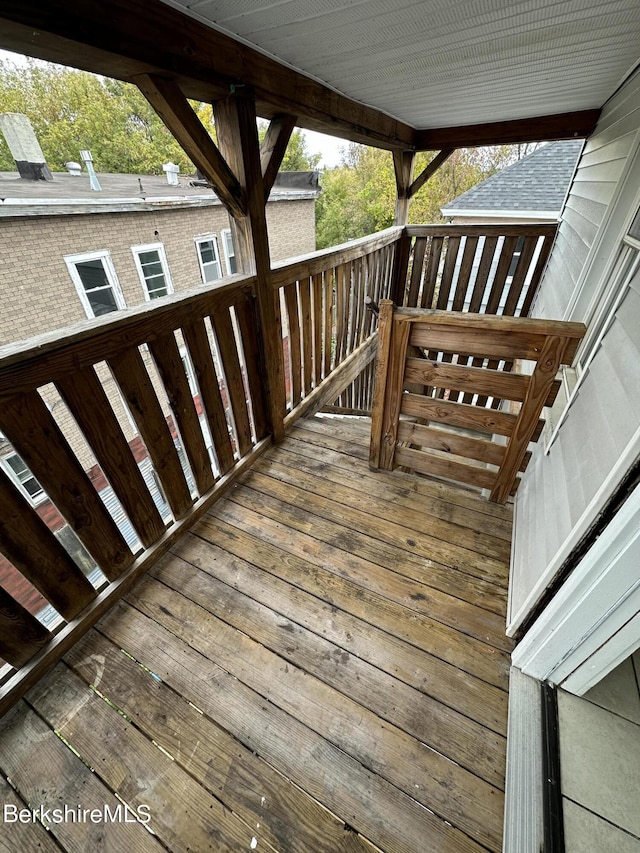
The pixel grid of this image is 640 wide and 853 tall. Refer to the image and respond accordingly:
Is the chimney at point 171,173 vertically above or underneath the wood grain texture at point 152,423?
above

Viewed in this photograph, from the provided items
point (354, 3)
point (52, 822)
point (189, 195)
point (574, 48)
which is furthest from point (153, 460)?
point (189, 195)

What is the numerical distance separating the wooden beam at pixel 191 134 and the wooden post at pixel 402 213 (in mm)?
2673

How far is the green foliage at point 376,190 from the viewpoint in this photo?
14.1 metres

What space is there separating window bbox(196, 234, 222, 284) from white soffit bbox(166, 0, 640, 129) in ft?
10.5

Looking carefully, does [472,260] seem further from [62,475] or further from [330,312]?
[62,475]

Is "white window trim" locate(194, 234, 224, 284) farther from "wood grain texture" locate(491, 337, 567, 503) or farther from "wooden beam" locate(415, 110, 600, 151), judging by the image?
"wood grain texture" locate(491, 337, 567, 503)

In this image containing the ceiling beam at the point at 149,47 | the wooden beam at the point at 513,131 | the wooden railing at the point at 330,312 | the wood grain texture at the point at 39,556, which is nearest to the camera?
the ceiling beam at the point at 149,47

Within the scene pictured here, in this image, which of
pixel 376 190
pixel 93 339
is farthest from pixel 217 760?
pixel 376 190

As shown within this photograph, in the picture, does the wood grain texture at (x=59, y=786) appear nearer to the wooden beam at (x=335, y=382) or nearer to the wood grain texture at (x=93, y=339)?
the wood grain texture at (x=93, y=339)

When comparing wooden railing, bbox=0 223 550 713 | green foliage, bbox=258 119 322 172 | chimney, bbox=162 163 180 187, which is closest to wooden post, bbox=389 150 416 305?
wooden railing, bbox=0 223 550 713

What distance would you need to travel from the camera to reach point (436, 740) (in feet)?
3.69

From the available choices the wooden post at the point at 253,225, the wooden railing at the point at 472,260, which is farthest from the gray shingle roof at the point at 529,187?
the wooden post at the point at 253,225

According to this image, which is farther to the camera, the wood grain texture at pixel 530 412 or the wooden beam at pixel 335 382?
the wooden beam at pixel 335 382

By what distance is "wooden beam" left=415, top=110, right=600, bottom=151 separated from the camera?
287cm
